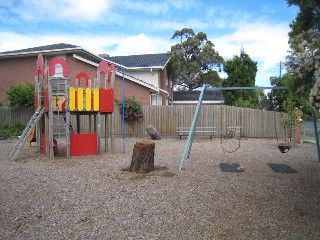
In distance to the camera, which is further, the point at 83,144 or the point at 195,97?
the point at 195,97

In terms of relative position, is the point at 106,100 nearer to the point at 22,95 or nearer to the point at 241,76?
the point at 22,95

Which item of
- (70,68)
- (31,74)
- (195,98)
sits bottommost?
(195,98)

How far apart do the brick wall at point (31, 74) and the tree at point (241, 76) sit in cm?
821

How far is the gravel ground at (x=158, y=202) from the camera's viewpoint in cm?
450

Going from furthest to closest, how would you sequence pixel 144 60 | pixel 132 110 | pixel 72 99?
pixel 144 60 < pixel 132 110 < pixel 72 99

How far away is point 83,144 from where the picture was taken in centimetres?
1198

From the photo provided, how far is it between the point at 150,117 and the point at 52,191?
15289 millimetres

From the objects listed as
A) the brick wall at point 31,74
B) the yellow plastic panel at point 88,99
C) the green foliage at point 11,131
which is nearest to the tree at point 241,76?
the brick wall at point 31,74

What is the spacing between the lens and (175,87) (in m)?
46.2

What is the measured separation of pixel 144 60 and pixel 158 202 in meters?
25.9

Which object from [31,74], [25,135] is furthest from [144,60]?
[25,135]

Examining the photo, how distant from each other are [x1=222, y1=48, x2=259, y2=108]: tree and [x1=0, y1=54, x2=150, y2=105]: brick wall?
323 inches

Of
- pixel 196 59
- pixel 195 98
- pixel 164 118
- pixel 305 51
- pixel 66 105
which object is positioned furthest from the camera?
pixel 196 59

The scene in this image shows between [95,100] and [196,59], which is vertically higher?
[196,59]
